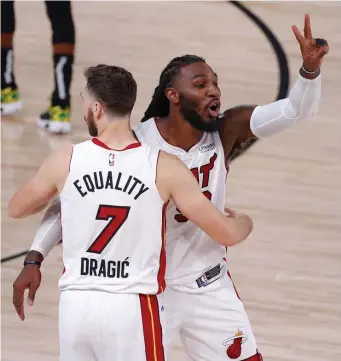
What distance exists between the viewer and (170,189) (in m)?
3.50

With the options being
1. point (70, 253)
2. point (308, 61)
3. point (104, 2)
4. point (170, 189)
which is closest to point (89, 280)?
point (70, 253)

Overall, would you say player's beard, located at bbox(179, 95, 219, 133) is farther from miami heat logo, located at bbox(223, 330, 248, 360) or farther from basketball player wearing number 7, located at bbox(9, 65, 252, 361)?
miami heat logo, located at bbox(223, 330, 248, 360)

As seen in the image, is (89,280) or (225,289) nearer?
(89,280)

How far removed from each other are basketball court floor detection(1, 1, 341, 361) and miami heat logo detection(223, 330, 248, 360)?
1213 millimetres

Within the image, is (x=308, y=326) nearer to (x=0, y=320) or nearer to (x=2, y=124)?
(x=0, y=320)

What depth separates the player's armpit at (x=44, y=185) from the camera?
11.5 feet

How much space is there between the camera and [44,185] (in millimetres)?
3555

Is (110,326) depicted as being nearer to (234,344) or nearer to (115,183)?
(115,183)

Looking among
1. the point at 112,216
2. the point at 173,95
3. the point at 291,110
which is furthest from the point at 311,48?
the point at 112,216

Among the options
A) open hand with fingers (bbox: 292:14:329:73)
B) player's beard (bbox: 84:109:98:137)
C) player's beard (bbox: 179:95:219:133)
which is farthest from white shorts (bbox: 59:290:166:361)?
open hand with fingers (bbox: 292:14:329:73)

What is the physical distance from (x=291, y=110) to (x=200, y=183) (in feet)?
1.55

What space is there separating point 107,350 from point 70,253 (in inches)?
15.1

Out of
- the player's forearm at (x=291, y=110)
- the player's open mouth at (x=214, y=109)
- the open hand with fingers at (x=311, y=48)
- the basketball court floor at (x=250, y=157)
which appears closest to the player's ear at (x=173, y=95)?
the player's open mouth at (x=214, y=109)

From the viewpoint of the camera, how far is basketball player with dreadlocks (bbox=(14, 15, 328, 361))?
3.84 metres
